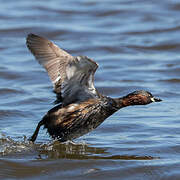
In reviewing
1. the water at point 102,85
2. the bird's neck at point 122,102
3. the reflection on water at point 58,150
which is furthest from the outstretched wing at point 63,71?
the water at point 102,85

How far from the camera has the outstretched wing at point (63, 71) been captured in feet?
25.4

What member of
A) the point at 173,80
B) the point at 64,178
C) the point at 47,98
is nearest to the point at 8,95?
the point at 47,98

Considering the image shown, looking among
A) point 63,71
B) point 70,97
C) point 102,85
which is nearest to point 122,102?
point 70,97

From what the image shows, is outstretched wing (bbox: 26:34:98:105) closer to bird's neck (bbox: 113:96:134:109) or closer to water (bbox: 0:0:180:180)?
bird's neck (bbox: 113:96:134:109)

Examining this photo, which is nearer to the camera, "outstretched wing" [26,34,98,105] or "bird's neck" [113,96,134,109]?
"outstretched wing" [26,34,98,105]

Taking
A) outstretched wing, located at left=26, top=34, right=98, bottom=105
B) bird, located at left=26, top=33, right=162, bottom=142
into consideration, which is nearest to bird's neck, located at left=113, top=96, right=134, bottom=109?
bird, located at left=26, top=33, right=162, bottom=142

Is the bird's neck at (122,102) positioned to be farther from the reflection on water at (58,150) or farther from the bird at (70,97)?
the reflection on water at (58,150)

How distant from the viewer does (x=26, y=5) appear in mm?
→ 18672

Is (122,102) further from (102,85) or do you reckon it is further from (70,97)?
(102,85)

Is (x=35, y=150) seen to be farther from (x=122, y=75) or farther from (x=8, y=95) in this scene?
(x=122, y=75)

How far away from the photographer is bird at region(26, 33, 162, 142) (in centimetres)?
782

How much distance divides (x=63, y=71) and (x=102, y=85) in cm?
417

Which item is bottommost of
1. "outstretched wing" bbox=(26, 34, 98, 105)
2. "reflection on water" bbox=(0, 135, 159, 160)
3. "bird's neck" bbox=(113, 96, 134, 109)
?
"reflection on water" bbox=(0, 135, 159, 160)

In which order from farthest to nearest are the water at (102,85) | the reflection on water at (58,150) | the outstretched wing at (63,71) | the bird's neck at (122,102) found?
the bird's neck at (122,102) → the reflection on water at (58,150) → the outstretched wing at (63,71) → the water at (102,85)
